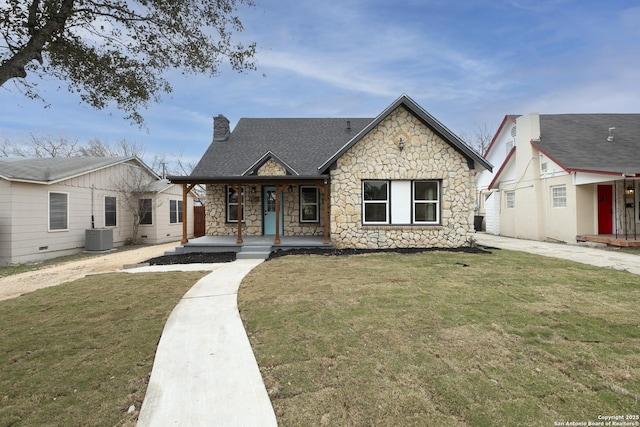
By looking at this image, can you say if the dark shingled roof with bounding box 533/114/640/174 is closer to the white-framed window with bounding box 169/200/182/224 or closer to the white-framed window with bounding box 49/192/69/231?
the white-framed window with bounding box 169/200/182/224

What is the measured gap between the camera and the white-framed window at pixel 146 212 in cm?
1678

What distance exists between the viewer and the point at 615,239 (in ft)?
39.5

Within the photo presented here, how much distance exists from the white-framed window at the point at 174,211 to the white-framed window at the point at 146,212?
4.78ft

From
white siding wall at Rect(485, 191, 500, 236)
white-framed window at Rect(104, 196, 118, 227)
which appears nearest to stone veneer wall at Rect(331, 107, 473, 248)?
white siding wall at Rect(485, 191, 500, 236)

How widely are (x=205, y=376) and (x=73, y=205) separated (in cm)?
1402

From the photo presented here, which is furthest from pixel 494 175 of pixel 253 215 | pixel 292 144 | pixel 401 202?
pixel 253 215

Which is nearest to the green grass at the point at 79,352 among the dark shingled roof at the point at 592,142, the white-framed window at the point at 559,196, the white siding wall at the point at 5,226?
the white siding wall at the point at 5,226

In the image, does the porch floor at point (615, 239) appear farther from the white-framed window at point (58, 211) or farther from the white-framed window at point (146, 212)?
the white-framed window at point (58, 211)

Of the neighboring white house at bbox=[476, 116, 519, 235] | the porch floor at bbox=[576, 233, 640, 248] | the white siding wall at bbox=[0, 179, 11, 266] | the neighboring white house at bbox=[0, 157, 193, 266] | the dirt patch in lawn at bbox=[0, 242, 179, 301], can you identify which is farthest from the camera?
the neighboring white house at bbox=[476, 116, 519, 235]

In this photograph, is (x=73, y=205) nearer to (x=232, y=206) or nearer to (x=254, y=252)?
(x=232, y=206)

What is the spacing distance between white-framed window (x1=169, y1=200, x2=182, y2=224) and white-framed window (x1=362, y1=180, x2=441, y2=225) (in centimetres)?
1237

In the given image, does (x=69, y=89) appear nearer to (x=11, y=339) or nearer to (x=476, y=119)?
(x=11, y=339)

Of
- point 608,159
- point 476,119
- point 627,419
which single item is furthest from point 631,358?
point 476,119

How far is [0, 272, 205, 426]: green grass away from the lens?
8.75ft
